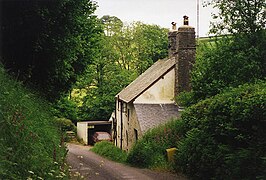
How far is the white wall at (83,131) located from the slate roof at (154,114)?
17.8 metres

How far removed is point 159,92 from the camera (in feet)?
88.9

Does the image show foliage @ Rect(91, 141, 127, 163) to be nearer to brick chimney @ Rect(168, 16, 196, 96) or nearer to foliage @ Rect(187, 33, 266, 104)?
A: brick chimney @ Rect(168, 16, 196, 96)

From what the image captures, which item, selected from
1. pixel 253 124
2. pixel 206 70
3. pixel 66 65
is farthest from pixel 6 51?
pixel 206 70

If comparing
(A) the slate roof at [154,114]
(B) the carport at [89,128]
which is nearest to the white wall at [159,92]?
(A) the slate roof at [154,114]

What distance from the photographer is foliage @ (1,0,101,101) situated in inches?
506

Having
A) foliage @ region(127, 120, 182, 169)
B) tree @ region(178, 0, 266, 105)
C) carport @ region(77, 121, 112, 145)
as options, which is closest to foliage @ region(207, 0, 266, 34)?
tree @ region(178, 0, 266, 105)

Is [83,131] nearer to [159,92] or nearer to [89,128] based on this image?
[89,128]

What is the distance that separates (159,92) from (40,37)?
46.9 ft

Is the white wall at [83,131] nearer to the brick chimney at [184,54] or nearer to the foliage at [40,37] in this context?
the brick chimney at [184,54]

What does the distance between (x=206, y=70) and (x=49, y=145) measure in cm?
1408

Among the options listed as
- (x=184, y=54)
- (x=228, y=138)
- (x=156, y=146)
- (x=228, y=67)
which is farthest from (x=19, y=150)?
(x=184, y=54)

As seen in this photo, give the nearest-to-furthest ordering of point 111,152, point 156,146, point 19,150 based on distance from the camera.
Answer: point 19,150 → point 156,146 → point 111,152

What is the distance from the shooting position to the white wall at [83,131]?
43787mm

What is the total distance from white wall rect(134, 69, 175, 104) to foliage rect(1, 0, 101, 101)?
10850 millimetres
